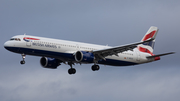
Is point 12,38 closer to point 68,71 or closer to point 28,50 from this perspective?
point 28,50

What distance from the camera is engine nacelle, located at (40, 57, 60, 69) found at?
67000mm

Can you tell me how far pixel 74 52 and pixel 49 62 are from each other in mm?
7494

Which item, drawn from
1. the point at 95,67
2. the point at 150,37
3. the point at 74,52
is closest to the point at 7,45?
the point at 74,52

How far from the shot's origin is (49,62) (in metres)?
67.0

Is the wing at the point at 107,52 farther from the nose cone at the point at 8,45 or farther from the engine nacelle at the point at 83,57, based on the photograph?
the nose cone at the point at 8,45

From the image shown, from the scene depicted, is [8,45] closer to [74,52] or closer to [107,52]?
[74,52]

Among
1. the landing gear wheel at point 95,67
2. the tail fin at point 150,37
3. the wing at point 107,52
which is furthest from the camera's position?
the tail fin at point 150,37

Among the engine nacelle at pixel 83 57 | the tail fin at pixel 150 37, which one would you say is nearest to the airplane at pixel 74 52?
the engine nacelle at pixel 83 57

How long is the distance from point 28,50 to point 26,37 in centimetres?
211

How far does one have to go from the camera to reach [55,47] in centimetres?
5944

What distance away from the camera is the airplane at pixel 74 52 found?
58156mm

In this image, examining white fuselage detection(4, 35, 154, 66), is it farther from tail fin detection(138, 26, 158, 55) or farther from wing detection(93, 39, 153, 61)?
tail fin detection(138, 26, 158, 55)

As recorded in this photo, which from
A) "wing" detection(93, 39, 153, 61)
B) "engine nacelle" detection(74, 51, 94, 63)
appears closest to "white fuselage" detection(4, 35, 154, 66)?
"engine nacelle" detection(74, 51, 94, 63)

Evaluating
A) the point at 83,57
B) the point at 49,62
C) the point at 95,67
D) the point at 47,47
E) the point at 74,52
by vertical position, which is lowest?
the point at 95,67
